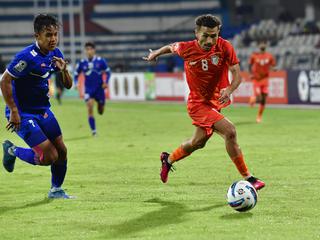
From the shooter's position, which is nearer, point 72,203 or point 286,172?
point 72,203

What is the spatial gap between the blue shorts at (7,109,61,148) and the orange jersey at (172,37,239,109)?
1.71m

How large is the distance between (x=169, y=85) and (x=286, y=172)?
26.0 m

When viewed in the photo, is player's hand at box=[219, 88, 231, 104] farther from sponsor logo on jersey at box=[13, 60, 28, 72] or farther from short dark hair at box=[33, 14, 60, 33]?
sponsor logo on jersey at box=[13, 60, 28, 72]

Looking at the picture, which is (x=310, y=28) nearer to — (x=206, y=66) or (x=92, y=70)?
(x=92, y=70)

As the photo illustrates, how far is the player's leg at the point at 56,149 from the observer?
10031 millimetres

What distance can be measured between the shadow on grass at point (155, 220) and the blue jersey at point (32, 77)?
1.82 meters

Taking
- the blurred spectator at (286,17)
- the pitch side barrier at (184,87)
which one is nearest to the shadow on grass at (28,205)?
the pitch side barrier at (184,87)

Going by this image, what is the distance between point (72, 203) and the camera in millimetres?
9781

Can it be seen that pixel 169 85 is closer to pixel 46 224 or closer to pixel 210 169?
pixel 210 169

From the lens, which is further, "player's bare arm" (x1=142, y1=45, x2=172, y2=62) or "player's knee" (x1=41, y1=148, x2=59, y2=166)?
"player's bare arm" (x1=142, y1=45, x2=172, y2=62)

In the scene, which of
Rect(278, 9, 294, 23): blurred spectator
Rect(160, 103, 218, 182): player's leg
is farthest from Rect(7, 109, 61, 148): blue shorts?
Rect(278, 9, 294, 23): blurred spectator

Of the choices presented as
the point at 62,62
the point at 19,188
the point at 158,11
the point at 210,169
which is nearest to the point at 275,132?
the point at 210,169

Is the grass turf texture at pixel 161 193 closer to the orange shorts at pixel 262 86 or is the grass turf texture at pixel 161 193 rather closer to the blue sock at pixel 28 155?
the blue sock at pixel 28 155

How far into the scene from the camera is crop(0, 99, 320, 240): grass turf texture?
8008 millimetres
